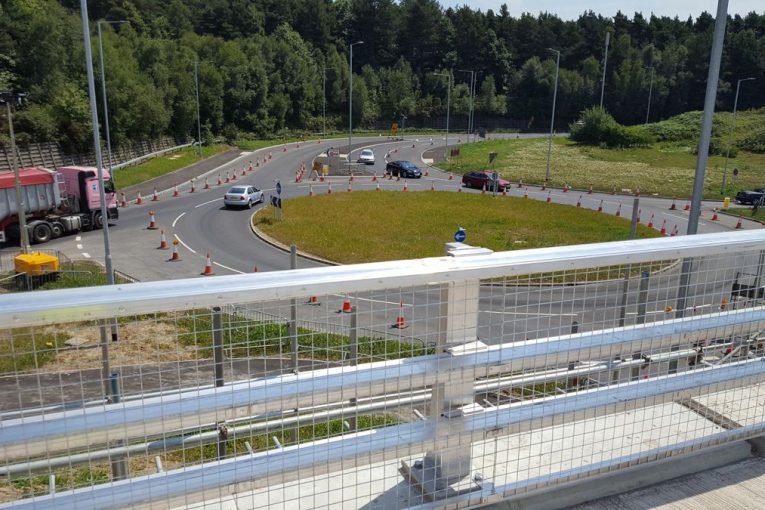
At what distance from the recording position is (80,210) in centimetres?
3195

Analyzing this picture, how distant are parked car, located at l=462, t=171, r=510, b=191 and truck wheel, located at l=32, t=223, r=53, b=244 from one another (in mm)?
29775

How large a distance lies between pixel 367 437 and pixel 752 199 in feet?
168

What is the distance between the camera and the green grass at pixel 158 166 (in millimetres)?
46544

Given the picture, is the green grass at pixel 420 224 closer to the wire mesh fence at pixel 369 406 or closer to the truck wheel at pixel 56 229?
the truck wheel at pixel 56 229

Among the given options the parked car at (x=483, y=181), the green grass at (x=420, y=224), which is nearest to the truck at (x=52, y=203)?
the green grass at (x=420, y=224)

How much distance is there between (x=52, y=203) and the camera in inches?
1183

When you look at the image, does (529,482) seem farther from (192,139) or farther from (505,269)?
(192,139)

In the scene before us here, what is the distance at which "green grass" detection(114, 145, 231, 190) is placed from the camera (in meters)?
46.5

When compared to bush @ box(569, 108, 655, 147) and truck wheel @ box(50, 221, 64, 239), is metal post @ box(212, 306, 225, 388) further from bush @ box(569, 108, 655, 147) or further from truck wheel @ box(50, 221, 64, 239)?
bush @ box(569, 108, 655, 147)

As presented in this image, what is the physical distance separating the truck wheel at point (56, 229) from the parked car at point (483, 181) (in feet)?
95.6

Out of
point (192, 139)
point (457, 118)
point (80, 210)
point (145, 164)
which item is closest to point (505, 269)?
point (80, 210)

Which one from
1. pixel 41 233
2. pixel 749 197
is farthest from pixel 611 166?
pixel 41 233

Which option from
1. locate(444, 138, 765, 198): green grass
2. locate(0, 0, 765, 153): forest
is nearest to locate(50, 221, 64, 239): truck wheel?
locate(0, 0, 765, 153): forest

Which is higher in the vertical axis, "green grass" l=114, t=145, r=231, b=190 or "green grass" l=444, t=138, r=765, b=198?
A: "green grass" l=114, t=145, r=231, b=190
